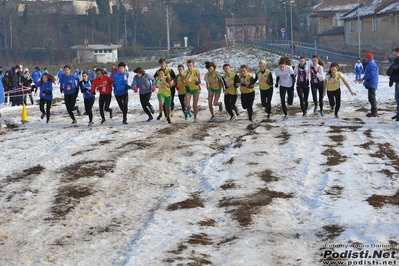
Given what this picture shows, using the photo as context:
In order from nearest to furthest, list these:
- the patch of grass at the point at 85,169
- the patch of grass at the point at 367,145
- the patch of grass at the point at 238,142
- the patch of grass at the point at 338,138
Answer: the patch of grass at the point at 85,169 < the patch of grass at the point at 367,145 < the patch of grass at the point at 238,142 < the patch of grass at the point at 338,138

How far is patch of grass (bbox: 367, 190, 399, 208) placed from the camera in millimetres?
9383

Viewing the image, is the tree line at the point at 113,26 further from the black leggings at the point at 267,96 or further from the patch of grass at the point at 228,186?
the patch of grass at the point at 228,186

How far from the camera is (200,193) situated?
1046cm

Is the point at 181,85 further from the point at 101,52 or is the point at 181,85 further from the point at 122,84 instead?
the point at 101,52

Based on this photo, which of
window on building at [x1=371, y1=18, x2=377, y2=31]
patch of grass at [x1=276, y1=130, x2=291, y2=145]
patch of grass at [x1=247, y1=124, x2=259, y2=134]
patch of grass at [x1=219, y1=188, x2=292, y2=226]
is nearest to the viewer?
patch of grass at [x1=219, y1=188, x2=292, y2=226]

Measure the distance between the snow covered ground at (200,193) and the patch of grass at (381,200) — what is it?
0.01 metres

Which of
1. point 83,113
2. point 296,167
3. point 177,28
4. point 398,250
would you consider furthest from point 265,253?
point 177,28

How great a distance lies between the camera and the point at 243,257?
764 cm

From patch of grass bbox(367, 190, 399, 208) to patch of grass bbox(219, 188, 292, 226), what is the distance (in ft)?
3.75

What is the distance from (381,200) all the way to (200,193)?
2604 millimetres

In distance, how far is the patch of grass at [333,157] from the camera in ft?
39.4

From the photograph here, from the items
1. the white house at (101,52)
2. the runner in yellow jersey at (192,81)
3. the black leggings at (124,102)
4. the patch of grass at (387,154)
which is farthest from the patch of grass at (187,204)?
the white house at (101,52)

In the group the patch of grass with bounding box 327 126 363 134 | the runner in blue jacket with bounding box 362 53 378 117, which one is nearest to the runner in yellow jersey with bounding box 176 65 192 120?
the patch of grass with bounding box 327 126 363 134

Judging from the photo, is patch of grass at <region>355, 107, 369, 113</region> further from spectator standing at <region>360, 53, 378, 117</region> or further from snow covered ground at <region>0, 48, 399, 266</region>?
snow covered ground at <region>0, 48, 399, 266</region>
